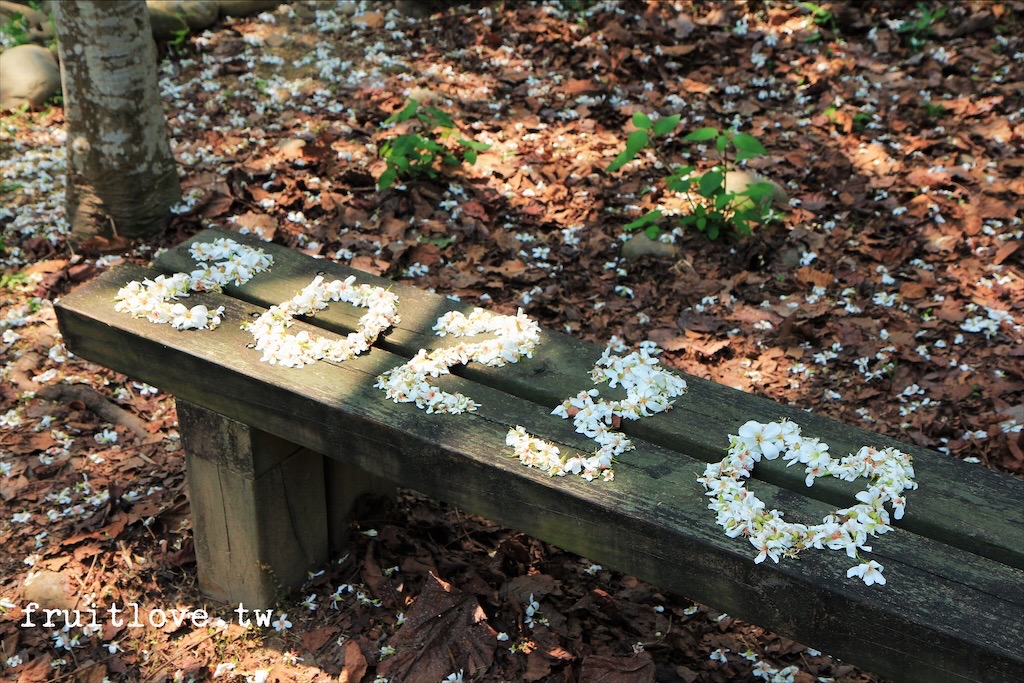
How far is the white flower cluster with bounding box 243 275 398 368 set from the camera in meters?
2.42

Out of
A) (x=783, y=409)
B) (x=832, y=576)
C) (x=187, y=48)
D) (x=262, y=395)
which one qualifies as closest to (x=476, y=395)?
(x=262, y=395)

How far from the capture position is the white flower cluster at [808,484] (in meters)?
1.85

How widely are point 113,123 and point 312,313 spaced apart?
215 cm

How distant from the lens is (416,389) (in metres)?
2.29

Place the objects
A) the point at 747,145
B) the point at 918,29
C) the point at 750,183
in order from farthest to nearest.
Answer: the point at 918,29 → the point at 750,183 → the point at 747,145

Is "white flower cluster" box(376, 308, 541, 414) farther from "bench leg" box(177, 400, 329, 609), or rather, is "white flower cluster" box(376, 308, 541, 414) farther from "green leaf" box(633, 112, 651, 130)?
"green leaf" box(633, 112, 651, 130)

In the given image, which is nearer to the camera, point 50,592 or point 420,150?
point 50,592

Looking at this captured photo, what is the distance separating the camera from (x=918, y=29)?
5.76 meters

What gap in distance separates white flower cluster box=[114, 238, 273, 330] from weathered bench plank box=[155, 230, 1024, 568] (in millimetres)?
51

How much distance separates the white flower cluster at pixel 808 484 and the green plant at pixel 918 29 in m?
4.46

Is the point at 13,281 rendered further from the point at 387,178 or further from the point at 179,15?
the point at 179,15

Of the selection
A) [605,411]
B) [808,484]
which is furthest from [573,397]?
[808,484]

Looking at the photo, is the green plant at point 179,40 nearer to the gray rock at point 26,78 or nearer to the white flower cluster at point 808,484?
the gray rock at point 26,78

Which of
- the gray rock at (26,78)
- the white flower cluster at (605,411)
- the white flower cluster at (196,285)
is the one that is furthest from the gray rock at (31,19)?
the white flower cluster at (605,411)
